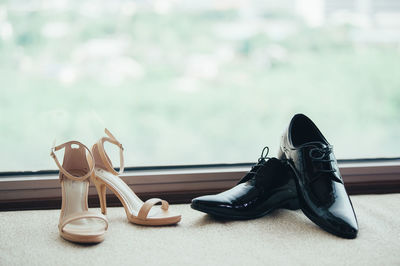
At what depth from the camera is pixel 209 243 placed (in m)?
0.95

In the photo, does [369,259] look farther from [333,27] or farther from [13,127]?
[13,127]

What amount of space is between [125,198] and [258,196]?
35 centimetres

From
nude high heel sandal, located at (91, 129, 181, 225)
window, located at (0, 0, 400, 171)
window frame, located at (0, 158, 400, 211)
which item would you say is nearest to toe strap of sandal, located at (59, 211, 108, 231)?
nude high heel sandal, located at (91, 129, 181, 225)

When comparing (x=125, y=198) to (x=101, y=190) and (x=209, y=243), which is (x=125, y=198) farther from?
(x=209, y=243)

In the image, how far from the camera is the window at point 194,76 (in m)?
1.30

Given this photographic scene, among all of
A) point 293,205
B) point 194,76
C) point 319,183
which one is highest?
point 194,76

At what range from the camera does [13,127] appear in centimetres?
131

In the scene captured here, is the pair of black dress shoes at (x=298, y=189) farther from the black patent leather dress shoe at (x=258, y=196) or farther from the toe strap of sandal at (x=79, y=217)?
the toe strap of sandal at (x=79, y=217)

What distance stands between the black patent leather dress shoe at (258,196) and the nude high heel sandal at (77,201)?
0.80ft

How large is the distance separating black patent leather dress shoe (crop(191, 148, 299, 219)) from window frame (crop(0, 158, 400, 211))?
20 centimetres

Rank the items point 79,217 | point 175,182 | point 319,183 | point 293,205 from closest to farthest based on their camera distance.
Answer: point 79,217 → point 319,183 → point 293,205 → point 175,182

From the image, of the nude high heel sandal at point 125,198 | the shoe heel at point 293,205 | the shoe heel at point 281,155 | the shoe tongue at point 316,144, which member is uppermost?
the shoe tongue at point 316,144

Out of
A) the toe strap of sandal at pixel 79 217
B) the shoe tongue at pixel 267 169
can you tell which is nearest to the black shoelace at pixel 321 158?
the shoe tongue at pixel 267 169

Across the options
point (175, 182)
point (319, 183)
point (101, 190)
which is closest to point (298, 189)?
point (319, 183)
